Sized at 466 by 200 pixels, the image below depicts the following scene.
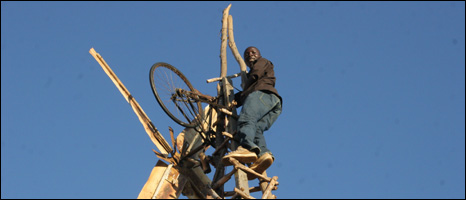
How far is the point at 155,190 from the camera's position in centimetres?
813

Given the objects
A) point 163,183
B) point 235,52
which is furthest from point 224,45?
point 163,183

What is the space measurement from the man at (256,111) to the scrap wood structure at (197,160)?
0.14 m

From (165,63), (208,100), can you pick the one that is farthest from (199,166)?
(165,63)

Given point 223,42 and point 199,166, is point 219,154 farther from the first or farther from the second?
point 223,42

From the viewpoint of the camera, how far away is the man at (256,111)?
26.0ft

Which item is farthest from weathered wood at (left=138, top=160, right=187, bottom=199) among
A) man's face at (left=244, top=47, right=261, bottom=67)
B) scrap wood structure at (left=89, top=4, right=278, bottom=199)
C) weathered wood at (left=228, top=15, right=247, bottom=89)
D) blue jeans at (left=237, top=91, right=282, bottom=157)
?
man's face at (left=244, top=47, right=261, bottom=67)

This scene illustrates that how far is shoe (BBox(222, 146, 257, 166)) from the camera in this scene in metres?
7.77

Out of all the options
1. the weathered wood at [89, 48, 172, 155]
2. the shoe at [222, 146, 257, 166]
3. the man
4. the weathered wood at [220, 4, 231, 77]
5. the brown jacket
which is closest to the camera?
the shoe at [222, 146, 257, 166]

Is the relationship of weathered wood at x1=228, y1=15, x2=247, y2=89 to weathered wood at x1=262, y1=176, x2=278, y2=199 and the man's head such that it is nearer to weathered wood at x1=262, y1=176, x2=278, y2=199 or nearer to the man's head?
the man's head

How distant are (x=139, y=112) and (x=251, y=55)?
1.75m

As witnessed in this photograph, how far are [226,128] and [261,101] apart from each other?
608mm

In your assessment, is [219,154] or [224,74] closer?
[219,154]

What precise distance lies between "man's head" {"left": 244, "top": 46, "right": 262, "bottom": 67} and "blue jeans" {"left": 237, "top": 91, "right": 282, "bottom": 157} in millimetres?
891

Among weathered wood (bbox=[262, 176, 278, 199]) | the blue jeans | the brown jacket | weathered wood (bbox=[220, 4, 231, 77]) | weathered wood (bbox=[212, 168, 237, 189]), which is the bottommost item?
weathered wood (bbox=[262, 176, 278, 199])
